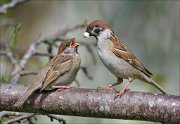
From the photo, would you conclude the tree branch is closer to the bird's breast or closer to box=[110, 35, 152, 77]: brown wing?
the bird's breast

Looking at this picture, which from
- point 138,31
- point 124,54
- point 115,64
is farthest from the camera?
point 138,31

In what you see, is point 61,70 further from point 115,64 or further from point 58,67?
point 115,64

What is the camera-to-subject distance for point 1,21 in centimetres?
753

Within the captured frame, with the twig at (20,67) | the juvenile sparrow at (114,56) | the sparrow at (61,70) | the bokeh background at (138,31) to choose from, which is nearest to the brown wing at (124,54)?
the juvenile sparrow at (114,56)

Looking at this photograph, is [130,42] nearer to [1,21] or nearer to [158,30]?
[158,30]

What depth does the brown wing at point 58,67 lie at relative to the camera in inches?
224

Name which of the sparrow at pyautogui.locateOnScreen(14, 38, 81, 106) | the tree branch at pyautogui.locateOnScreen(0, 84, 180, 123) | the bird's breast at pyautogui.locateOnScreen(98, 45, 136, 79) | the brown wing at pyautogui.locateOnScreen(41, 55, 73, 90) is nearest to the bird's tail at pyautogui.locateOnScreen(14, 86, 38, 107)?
the tree branch at pyautogui.locateOnScreen(0, 84, 180, 123)

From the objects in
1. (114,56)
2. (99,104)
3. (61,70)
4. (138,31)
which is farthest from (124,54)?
(138,31)

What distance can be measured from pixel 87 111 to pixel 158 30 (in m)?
4.14

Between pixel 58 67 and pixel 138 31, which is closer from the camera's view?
pixel 58 67

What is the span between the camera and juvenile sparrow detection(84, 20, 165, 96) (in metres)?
5.89

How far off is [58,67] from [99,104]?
118 centimetres

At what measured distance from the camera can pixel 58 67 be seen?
19.4 feet

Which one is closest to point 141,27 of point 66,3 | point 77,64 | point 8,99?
point 66,3
